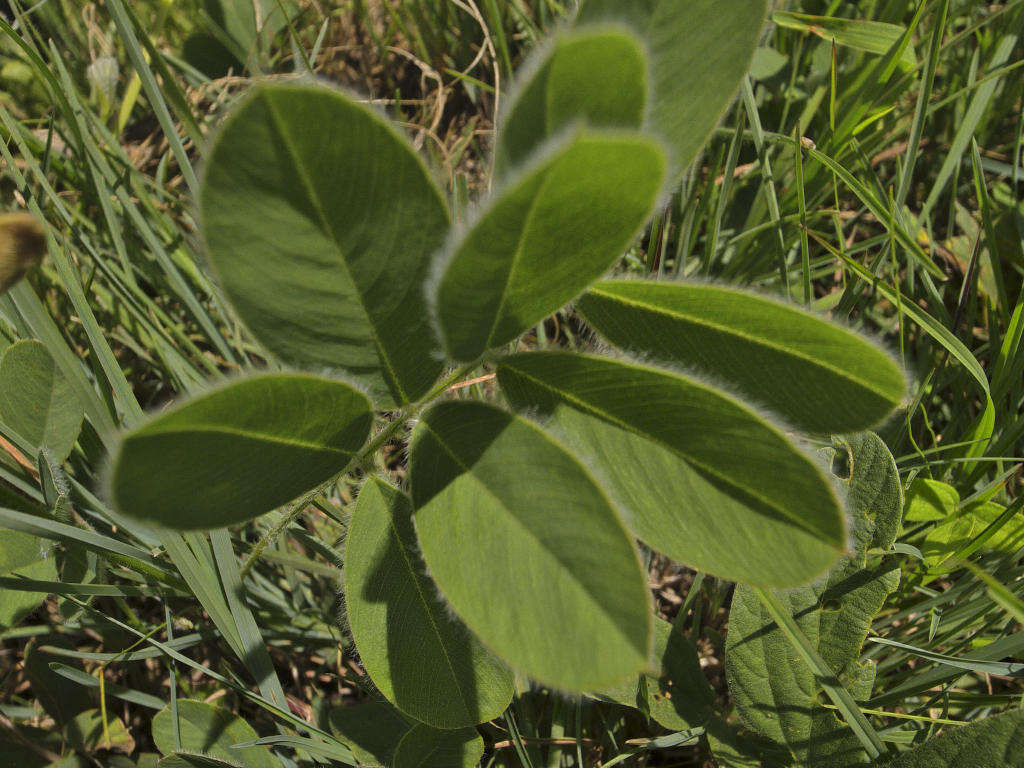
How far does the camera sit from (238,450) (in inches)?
32.8

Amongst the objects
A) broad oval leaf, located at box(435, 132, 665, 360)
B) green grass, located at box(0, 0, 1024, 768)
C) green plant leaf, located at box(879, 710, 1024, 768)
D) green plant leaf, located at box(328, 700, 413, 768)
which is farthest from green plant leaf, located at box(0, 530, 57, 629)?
green plant leaf, located at box(879, 710, 1024, 768)

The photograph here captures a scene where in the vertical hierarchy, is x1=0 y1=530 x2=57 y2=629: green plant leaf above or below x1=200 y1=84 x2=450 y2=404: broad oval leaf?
below

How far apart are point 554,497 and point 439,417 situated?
0.25 metres

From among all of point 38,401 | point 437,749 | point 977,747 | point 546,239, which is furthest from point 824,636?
point 38,401

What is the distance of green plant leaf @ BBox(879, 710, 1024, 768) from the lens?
1242 millimetres

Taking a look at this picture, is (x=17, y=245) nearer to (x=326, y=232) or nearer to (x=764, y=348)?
(x=326, y=232)

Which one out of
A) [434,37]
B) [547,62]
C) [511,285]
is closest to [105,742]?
[511,285]

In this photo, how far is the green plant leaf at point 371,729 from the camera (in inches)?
59.6

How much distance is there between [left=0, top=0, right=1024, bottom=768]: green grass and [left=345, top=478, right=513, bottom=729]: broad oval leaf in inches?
6.1

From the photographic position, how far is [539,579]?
0.82 metres

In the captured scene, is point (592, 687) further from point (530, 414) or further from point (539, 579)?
point (530, 414)

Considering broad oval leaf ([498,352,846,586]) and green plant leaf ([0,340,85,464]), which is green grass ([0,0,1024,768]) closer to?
green plant leaf ([0,340,85,464])

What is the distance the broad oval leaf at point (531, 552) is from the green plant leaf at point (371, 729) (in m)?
0.76

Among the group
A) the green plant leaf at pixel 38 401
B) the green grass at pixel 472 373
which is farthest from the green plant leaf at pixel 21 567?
the green plant leaf at pixel 38 401
